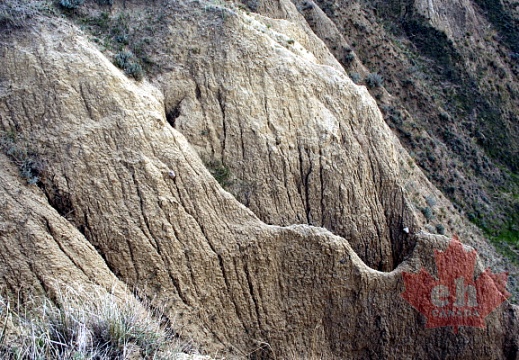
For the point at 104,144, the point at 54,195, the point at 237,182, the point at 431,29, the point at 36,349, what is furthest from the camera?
the point at 431,29

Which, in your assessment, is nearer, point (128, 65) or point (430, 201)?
point (128, 65)

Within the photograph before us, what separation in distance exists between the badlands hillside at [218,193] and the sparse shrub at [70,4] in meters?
0.17

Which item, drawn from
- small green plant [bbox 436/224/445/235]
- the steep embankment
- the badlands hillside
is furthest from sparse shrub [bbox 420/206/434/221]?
the steep embankment

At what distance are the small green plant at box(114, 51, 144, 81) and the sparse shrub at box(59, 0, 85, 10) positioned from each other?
210 cm

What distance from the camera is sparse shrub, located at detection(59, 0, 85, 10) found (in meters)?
11.7

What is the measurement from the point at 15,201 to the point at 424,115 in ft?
72.4

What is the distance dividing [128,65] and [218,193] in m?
4.15

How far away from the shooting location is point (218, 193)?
34.9ft

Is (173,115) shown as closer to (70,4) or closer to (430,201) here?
(70,4)

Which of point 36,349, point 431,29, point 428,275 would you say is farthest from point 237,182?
point 431,29

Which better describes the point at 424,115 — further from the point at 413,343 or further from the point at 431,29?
the point at 413,343

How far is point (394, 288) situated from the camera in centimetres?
1209

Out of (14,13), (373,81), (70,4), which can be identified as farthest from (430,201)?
(14,13)

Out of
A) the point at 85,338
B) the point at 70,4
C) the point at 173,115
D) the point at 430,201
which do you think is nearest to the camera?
the point at 85,338
